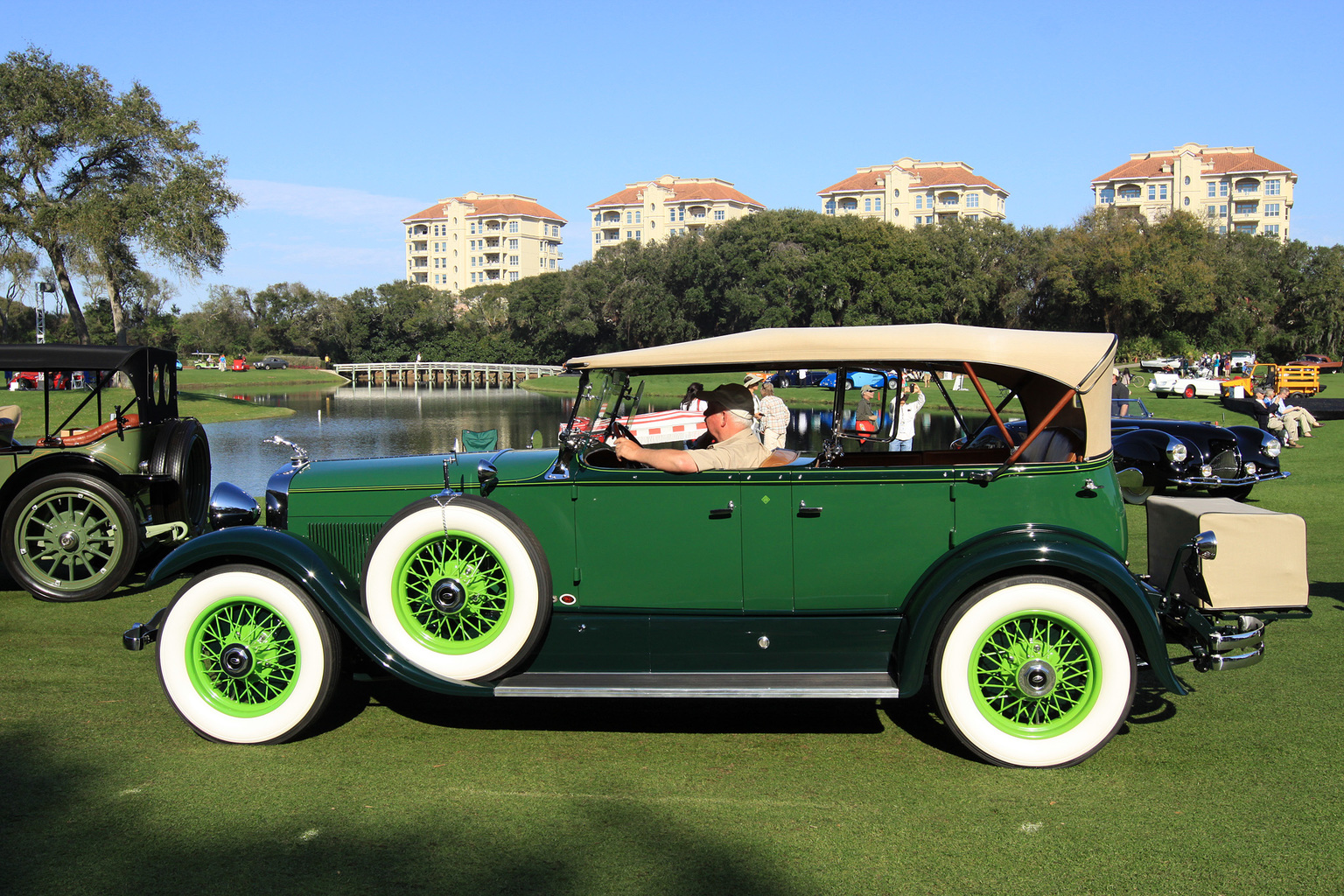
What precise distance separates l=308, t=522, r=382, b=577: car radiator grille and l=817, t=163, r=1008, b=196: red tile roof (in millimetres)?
119440

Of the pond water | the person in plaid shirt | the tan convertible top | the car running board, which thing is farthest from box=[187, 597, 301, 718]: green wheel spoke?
the person in plaid shirt

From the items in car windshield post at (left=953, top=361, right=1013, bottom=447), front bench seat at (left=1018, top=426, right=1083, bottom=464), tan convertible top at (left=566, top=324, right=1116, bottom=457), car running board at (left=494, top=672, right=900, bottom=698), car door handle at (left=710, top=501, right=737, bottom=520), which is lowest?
car running board at (left=494, top=672, right=900, bottom=698)

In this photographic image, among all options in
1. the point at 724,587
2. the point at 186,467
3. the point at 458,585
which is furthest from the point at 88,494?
the point at 724,587

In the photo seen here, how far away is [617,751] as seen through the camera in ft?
14.4

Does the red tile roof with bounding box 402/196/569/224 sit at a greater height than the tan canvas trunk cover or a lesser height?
greater

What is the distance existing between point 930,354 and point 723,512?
1267 mm

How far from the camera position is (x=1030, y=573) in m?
4.21

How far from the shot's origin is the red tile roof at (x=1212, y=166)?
114m

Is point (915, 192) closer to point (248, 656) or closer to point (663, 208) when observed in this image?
point (663, 208)

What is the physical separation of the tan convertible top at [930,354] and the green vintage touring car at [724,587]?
12 millimetres

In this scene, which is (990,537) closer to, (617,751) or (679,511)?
(679,511)

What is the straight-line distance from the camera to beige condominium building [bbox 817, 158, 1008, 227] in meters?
115

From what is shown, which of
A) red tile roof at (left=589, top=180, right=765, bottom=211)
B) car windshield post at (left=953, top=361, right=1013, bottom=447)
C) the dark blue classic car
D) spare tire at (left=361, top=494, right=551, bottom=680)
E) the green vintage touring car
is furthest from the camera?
red tile roof at (left=589, top=180, right=765, bottom=211)

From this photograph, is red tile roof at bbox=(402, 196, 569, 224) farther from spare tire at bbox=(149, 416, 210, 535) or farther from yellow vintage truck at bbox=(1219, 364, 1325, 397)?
spare tire at bbox=(149, 416, 210, 535)
